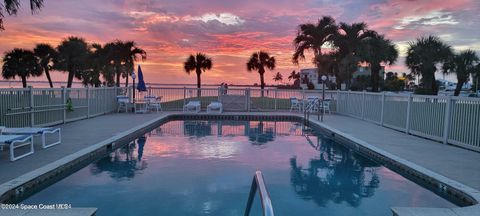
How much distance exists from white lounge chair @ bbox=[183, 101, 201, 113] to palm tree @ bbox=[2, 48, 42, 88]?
19442mm

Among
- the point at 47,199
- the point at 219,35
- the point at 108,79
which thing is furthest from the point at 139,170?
the point at 108,79

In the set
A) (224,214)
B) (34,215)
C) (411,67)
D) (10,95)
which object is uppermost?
(411,67)

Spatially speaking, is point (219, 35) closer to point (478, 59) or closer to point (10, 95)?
point (10, 95)

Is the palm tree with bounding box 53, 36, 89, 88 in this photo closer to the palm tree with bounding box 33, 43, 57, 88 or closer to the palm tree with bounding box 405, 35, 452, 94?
the palm tree with bounding box 33, 43, 57, 88

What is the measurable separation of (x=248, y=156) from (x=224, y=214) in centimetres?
311

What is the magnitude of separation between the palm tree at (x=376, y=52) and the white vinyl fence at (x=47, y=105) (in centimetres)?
1585

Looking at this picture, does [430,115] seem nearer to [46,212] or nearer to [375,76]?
[46,212]

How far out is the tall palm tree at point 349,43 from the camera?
2220 centimetres

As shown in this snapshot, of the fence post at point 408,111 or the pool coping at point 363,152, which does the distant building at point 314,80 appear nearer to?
the fence post at point 408,111

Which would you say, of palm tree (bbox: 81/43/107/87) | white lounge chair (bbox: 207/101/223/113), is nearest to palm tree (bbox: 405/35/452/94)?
white lounge chair (bbox: 207/101/223/113)

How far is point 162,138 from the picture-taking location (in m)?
9.28

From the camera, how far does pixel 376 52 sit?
852 inches

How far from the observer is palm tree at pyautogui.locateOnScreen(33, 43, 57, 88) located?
1103 inches

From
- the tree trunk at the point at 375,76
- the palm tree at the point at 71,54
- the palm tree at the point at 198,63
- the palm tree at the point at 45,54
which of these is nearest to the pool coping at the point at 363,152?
the tree trunk at the point at 375,76
